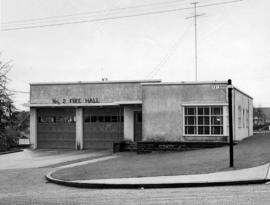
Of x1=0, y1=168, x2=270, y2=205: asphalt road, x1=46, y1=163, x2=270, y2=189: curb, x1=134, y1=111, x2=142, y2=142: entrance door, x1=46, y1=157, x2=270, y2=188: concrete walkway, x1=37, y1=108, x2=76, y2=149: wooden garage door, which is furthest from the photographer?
x1=37, y1=108, x2=76, y2=149: wooden garage door

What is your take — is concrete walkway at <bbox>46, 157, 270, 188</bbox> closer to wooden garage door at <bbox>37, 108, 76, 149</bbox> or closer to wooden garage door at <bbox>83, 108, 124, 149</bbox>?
wooden garage door at <bbox>83, 108, 124, 149</bbox>

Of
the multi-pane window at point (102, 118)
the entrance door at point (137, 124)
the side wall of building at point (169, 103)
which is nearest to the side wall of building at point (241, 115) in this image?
the side wall of building at point (169, 103)

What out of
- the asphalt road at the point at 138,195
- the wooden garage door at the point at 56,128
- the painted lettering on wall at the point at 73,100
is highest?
the painted lettering on wall at the point at 73,100

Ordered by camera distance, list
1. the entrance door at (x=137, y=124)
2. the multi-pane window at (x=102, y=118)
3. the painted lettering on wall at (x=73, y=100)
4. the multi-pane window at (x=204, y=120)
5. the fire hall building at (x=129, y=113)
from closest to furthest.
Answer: the multi-pane window at (x=204, y=120), the fire hall building at (x=129, y=113), the entrance door at (x=137, y=124), the multi-pane window at (x=102, y=118), the painted lettering on wall at (x=73, y=100)

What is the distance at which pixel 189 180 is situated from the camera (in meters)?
13.0

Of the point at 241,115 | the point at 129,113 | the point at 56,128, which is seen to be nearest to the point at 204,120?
the point at 241,115

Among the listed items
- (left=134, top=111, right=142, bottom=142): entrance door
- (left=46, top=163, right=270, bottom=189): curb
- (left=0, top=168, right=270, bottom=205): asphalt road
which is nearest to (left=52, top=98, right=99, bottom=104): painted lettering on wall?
(left=134, top=111, right=142, bottom=142): entrance door

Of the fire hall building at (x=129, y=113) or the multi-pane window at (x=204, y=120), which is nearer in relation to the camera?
the multi-pane window at (x=204, y=120)

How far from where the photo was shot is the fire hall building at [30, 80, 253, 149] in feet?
88.0

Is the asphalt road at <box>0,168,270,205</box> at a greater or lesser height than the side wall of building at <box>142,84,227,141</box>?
lesser

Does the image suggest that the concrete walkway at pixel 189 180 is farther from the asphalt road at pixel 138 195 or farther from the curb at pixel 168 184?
the asphalt road at pixel 138 195

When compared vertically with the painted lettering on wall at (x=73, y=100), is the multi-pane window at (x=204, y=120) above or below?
below

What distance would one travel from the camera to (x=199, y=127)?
87.7 ft

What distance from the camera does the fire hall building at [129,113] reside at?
88.0 feet
